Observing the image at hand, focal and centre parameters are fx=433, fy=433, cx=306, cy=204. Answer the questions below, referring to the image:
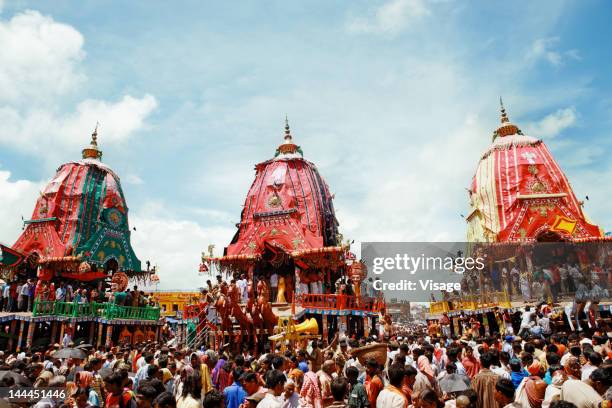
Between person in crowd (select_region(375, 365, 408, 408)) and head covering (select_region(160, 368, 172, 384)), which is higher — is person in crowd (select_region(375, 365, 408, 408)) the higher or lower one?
the higher one

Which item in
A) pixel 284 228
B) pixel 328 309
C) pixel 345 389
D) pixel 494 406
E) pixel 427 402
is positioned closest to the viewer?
pixel 427 402

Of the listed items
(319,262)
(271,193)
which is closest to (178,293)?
(271,193)

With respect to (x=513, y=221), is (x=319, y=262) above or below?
below

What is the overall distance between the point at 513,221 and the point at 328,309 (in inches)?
582

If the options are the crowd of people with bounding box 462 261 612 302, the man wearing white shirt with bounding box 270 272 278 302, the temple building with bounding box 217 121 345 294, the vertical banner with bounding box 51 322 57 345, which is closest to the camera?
the vertical banner with bounding box 51 322 57 345

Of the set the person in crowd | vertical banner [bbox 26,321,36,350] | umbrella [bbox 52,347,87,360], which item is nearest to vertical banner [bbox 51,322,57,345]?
vertical banner [bbox 26,321,36,350]

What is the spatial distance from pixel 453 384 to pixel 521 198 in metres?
26.6

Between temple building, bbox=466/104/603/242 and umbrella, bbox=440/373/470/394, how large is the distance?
2451 centimetres

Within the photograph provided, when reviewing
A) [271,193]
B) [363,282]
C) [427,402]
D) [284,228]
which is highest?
[271,193]

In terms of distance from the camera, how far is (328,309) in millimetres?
21547

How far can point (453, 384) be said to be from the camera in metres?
5.64

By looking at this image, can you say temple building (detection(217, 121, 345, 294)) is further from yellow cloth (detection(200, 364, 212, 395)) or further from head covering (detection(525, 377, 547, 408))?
head covering (detection(525, 377, 547, 408))

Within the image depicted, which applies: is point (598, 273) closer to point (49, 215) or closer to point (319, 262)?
point (319, 262)

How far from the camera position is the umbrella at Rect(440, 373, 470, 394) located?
5.55 metres
